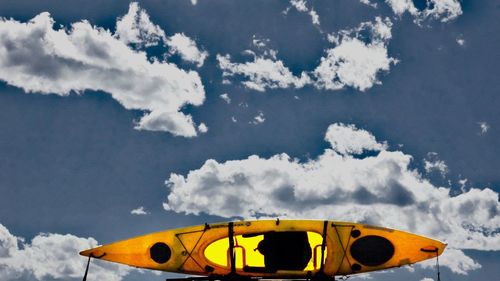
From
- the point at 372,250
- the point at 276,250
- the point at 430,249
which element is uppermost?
the point at 430,249

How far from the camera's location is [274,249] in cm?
1273

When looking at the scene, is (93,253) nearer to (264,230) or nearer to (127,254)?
(127,254)

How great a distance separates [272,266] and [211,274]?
161 cm

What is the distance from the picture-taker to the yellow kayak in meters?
12.6

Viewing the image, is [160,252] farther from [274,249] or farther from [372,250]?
[372,250]

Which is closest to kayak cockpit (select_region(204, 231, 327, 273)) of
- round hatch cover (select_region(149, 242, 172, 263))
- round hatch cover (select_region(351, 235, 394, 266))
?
round hatch cover (select_region(351, 235, 394, 266))

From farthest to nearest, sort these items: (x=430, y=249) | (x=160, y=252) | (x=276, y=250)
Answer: (x=160, y=252) → (x=430, y=249) → (x=276, y=250)

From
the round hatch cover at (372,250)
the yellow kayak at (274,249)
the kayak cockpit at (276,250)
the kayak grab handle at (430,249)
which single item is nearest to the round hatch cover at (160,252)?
the yellow kayak at (274,249)

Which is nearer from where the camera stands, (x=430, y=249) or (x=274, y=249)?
(x=274, y=249)

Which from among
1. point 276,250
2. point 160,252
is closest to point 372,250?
point 276,250

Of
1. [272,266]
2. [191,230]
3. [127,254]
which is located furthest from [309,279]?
[127,254]

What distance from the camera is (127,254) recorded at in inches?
529

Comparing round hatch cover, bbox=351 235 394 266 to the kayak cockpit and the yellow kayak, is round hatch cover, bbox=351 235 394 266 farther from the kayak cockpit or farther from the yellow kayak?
the kayak cockpit

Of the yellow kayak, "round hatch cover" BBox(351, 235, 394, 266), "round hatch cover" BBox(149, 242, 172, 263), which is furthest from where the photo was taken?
"round hatch cover" BBox(149, 242, 172, 263)
